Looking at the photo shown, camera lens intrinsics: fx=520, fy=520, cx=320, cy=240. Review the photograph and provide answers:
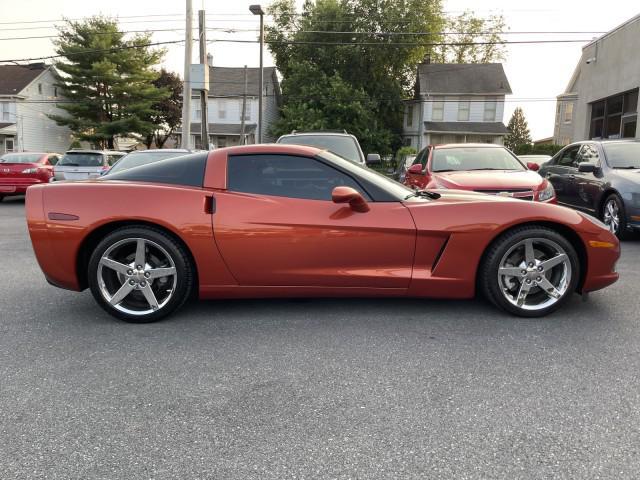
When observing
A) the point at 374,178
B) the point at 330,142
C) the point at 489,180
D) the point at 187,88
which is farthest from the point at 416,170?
the point at 187,88

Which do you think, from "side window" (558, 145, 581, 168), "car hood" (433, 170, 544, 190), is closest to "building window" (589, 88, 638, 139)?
"side window" (558, 145, 581, 168)

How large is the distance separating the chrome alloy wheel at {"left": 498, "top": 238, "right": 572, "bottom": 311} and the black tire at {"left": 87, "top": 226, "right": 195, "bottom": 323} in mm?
2317

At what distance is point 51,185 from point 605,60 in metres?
19.0

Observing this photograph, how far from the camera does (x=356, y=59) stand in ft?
119

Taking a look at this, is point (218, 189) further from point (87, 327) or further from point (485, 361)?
point (485, 361)

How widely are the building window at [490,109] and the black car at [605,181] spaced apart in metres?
32.1

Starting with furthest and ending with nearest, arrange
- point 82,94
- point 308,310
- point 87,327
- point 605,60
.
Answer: point 82,94
point 605,60
point 308,310
point 87,327

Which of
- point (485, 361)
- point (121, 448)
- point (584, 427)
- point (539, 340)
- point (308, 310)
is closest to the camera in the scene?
point (121, 448)

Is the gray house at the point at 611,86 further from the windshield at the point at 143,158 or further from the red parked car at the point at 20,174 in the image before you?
the red parked car at the point at 20,174

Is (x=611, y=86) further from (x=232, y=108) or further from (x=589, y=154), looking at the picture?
(x=232, y=108)

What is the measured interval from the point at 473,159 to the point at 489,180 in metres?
1.30

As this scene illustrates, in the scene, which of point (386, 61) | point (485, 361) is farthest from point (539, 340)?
point (386, 61)

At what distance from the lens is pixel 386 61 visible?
3756 cm

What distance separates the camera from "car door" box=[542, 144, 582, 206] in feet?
29.0
